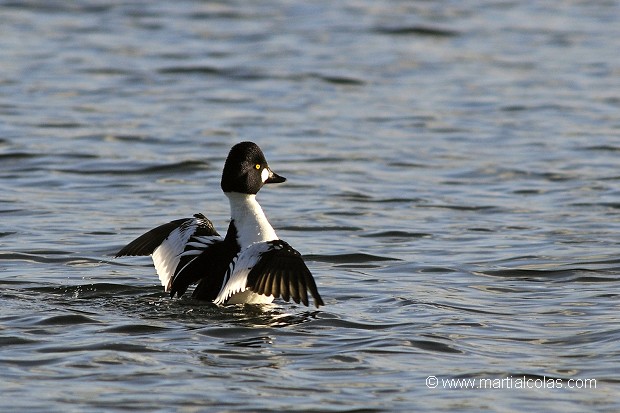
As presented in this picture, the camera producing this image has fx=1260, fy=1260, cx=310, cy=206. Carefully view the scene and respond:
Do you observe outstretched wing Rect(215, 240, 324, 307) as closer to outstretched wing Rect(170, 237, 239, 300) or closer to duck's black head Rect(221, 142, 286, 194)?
outstretched wing Rect(170, 237, 239, 300)

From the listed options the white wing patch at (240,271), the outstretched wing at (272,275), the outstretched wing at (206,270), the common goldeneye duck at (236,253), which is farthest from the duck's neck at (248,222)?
the outstretched wing at (272,275)

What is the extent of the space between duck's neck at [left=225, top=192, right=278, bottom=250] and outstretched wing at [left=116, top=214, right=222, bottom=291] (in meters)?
0.38

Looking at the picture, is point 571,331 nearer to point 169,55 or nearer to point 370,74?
Result: point 370,74

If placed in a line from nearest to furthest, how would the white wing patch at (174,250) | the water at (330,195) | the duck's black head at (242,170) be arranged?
the water at (330,195) → the duck's black head at (242,170) → the white wing patch at (174,250)

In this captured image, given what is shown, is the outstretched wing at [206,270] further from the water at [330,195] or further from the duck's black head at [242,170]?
the duck's black head at [242,170]

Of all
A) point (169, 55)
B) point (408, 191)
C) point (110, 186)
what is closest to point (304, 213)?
point (408, 191)

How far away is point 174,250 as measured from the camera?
927 centimetres

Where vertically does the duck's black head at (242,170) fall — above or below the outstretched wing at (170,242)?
above

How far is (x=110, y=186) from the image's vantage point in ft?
42.6

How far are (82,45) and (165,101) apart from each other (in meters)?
4.40

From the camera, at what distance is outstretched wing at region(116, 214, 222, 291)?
361 inches

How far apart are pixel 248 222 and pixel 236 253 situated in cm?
28

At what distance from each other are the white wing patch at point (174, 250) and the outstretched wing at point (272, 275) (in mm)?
828

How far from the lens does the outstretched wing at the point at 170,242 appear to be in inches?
361
